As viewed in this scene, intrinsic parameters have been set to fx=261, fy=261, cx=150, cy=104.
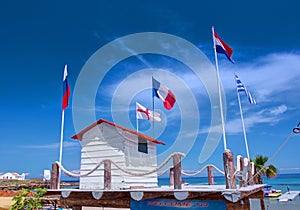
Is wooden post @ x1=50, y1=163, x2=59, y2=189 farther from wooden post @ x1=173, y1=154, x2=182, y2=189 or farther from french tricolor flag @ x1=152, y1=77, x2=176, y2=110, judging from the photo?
french tricolor flag @ x1=152, y1=77, x2=176, y2=110

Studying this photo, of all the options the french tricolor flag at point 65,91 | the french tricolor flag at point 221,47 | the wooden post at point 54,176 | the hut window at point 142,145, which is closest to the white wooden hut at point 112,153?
the hut window at point 142,145

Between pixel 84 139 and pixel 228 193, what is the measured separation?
7153 mm

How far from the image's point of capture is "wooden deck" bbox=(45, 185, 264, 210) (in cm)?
664

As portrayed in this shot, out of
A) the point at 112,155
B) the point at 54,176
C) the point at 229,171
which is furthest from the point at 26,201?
the point at 229,171

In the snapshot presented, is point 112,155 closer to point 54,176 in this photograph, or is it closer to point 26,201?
point 54,176

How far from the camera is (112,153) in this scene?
1090 centimetres

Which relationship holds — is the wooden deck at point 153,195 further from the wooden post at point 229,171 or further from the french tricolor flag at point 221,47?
the french tricolor flag at point 221,47

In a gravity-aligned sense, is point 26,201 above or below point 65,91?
below

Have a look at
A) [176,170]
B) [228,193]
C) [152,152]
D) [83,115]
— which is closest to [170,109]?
[152,152]

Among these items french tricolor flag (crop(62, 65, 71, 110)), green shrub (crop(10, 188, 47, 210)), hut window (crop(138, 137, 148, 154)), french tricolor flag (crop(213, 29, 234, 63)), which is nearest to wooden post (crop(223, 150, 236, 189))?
french tricolor flag (crop(213, 29, 234, 63))

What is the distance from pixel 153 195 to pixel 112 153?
367 cm

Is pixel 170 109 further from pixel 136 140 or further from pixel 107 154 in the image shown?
pixel 107 154

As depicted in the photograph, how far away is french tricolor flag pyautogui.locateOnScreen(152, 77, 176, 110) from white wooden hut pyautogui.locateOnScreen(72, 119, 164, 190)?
2202 millimetres

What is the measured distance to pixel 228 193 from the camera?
6.57 meters
